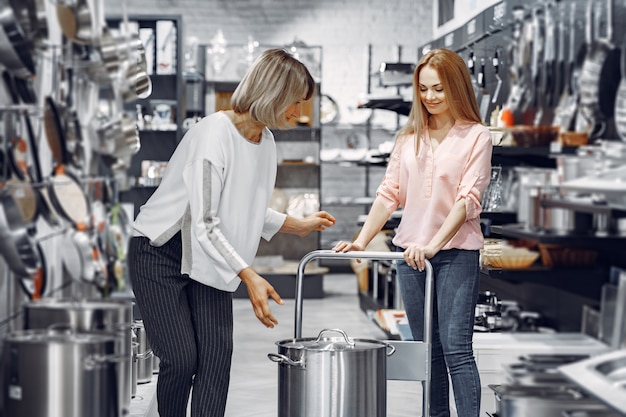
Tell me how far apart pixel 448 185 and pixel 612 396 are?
5.29 ft

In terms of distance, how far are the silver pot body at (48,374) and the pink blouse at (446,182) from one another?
60.1 inches

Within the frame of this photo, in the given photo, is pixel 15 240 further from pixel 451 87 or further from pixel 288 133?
pixel 288 133

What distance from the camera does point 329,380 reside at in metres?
2.76

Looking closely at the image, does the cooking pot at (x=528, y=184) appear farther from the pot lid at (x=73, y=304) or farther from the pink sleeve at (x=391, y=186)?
the pink sleeve at (x=391, y=186)

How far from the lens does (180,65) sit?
7.41m

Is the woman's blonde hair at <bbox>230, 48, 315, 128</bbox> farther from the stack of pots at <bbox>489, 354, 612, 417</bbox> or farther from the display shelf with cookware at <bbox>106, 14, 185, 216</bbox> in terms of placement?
the display shelf with cookware at <bbox>106, 14, 185, 216</bbox>

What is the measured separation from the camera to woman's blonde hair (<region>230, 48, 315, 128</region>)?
2779mm

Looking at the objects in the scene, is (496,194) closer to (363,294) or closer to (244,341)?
(244,341)

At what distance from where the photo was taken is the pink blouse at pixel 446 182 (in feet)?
10.1

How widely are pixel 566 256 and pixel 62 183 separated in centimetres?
96

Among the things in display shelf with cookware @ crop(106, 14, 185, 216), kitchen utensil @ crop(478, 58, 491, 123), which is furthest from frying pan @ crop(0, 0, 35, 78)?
display shelf with cookware @ crop(106, 14, 185, 216)

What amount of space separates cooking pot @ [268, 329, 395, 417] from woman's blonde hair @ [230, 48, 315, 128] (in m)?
0.67

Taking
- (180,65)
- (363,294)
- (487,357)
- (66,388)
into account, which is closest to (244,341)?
(363,294)

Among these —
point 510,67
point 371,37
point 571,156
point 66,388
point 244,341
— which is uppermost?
point 371,37
